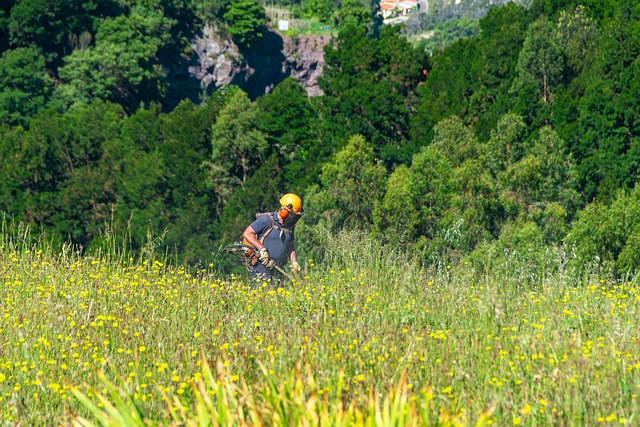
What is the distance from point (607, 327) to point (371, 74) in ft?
156

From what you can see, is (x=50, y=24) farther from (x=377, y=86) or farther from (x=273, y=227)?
(x=273, y=227)

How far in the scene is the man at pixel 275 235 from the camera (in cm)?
1102

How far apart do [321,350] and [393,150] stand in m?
43.6

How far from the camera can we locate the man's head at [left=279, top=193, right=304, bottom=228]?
1101cm

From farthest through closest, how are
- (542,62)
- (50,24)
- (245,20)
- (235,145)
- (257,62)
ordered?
1. (257,62)
2. (245,20)
3. (50,24)
4. (235,145)
5. (542,62)

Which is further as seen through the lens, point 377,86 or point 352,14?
point 352,14

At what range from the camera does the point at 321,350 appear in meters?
6.54

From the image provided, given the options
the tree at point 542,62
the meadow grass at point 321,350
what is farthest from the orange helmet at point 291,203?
the tree at point 542,62

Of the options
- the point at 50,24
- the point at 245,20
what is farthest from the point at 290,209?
the point at 245,20

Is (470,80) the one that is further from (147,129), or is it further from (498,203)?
(147,129)

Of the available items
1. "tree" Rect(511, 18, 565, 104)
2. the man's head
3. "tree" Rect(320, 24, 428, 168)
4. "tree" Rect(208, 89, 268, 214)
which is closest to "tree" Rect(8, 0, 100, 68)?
"tree" Rect(208, 89, 268, 214)

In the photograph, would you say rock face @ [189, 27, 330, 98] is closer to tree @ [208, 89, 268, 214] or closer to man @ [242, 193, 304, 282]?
tree @ [208, 89, 268, 214]

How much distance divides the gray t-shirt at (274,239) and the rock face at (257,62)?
92557 mm

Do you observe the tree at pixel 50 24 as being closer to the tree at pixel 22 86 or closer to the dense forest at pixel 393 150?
the tree at pixel 22 86
